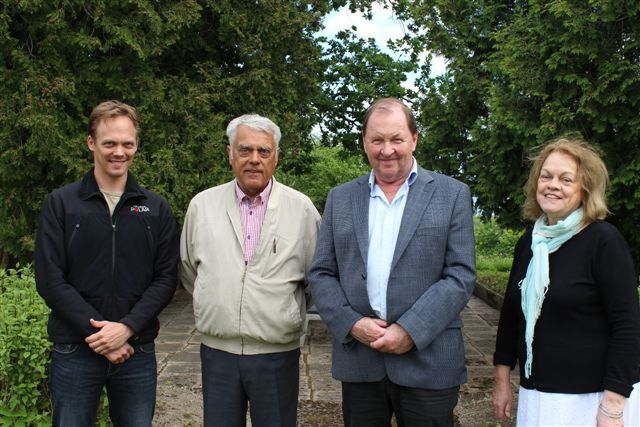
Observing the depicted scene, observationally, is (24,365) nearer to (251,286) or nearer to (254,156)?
(251,286)

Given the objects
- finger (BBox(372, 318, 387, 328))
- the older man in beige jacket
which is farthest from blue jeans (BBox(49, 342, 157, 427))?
finger (BBox(372, 318, 387, 328))

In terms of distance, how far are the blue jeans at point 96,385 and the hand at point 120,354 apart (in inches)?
2.4

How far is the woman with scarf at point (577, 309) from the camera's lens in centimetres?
258

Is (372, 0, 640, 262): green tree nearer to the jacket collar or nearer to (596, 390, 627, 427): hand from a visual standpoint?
(596, 390, 627, 427): hand

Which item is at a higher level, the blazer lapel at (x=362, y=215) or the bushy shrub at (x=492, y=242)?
the bushy shrub at (x=492, y=242)

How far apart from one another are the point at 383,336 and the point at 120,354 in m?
1.25

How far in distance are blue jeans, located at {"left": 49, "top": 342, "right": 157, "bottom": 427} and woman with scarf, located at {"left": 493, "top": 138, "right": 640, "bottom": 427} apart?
1798 millimetres

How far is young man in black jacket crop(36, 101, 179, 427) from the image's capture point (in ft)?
9.78

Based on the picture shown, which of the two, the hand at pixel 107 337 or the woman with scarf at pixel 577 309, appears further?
the hand at pixel 107 337

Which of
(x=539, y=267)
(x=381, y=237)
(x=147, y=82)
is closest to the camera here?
(x=539, y=267)

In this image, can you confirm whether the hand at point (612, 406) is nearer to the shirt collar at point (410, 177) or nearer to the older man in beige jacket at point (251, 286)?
the shirt collar at point (410, 177)

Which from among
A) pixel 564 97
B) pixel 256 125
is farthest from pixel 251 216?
pixel 564 97

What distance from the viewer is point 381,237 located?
2924 millimetres

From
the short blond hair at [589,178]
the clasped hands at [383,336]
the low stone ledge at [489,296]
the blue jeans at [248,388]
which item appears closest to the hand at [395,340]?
the clasped hands at [383,336]
